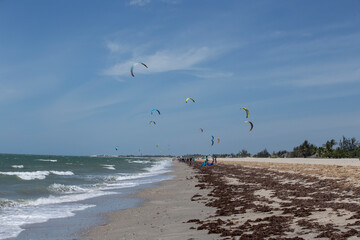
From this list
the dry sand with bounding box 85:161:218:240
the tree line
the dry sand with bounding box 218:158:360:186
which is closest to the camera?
the dry sand with bounding box 85:161:218:240

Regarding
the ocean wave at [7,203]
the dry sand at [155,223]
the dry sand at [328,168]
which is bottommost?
the ocean wave at [7,203]

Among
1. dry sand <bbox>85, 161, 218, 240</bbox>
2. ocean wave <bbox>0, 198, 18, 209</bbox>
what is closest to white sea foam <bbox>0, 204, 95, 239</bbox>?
ocean wave <bbox>0, 198, 18, 209</bbox>

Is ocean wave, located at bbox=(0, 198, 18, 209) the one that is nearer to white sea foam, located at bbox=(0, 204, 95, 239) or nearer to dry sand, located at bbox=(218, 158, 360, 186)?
white sea foam, located at bbox=(0, 204, 95, 239)

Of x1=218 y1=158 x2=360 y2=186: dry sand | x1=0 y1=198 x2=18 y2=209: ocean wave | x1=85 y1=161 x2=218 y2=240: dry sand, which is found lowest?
x1=0 y1=198 x2=18 y2=209: ocean wave

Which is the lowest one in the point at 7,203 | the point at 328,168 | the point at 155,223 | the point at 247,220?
the point at 7,203

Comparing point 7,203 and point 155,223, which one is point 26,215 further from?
point 155,223

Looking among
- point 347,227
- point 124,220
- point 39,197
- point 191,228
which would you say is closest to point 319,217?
point 347,227

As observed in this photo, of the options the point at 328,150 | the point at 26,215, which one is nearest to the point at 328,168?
the point at 26,215

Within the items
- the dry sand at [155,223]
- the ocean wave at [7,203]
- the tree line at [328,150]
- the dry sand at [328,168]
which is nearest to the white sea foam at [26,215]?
the ocean wave at [7,203]

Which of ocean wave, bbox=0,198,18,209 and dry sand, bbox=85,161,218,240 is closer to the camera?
dry sand, bbox=85,161,218,240

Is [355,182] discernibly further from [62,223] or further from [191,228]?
[62,223]

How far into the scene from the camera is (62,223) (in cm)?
1030

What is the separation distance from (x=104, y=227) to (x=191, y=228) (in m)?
2.86

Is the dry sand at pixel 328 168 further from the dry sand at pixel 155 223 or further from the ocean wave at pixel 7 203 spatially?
the ocean wave at pixel 7 203
